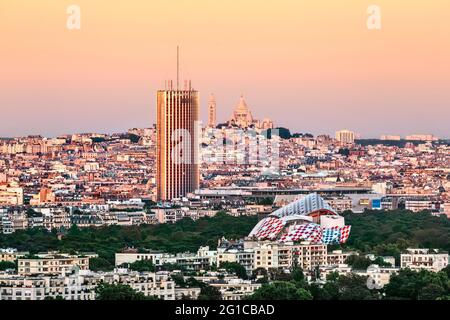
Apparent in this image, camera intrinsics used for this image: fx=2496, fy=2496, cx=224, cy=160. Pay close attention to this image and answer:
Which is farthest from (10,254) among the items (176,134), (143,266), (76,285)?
(176,134)

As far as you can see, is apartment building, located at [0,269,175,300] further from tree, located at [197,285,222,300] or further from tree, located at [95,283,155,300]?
tree, located at [197,285,222,300]

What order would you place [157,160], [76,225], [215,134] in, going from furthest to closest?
[215,134] → [157,160] → [76,225]

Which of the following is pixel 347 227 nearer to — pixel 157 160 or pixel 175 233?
pixel 175 233

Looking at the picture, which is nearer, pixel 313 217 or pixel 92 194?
pixel 313 217

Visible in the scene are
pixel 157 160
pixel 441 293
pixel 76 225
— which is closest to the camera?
pixel 441 293

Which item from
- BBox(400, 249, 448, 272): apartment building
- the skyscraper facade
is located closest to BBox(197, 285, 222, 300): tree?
BBox(400, 249, 448, 272): apartment building

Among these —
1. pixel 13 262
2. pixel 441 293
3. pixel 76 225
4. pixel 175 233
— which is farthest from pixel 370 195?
pixel 441 293

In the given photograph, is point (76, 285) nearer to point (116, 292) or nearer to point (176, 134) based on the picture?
point (116, 292)
